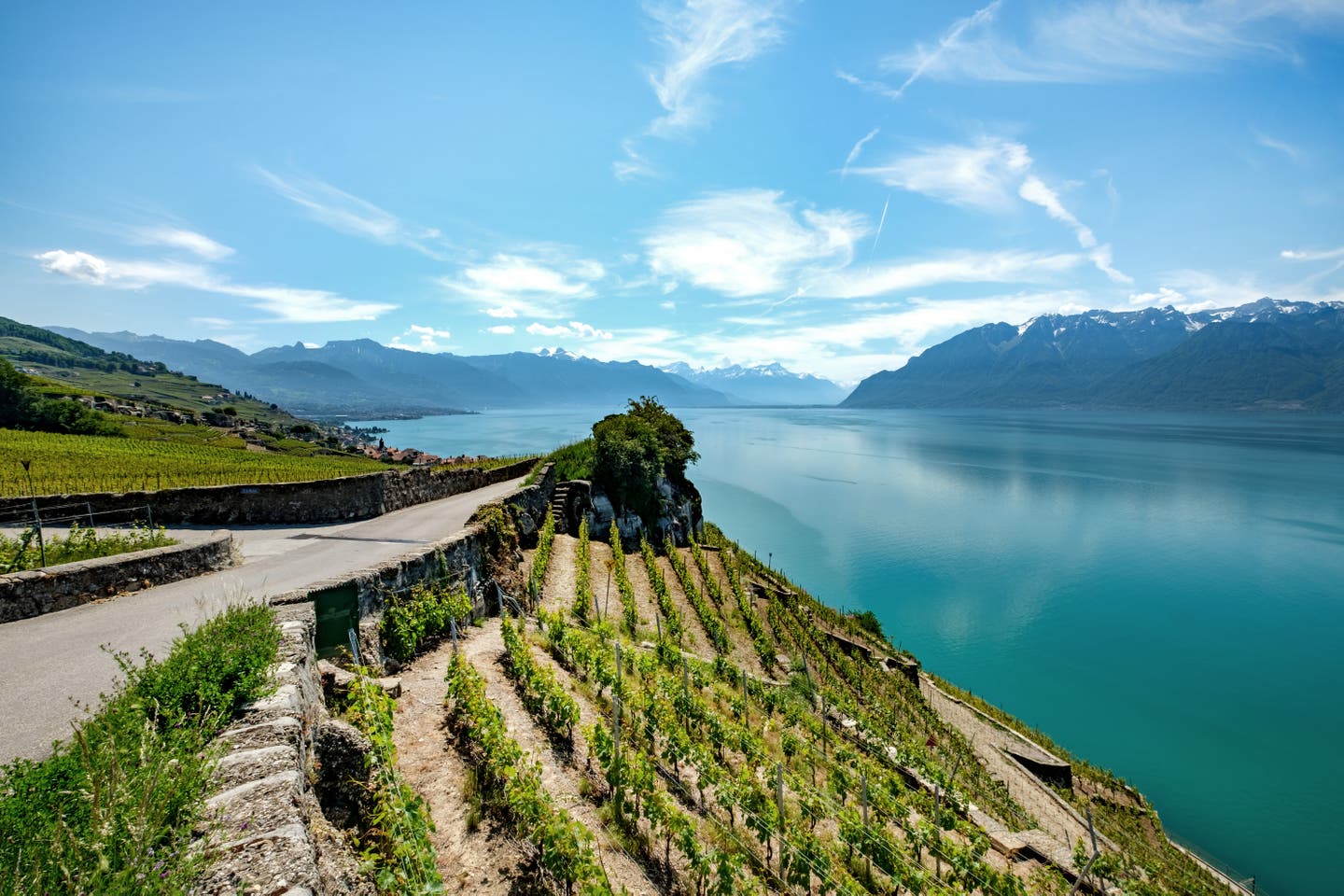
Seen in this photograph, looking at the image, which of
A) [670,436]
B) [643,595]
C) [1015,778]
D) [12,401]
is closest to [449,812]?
[643,595]

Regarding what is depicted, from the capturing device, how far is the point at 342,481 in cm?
2133

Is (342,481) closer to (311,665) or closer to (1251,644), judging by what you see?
(311,665)

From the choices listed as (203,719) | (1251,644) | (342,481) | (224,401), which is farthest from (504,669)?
(224,401)

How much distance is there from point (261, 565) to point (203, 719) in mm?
10927

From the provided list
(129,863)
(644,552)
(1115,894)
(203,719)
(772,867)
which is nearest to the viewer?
(129,863)

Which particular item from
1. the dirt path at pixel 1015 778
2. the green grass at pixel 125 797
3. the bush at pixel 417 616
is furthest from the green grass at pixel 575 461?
the green grass at pixel 125 797

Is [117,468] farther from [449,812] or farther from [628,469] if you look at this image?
[449,812]

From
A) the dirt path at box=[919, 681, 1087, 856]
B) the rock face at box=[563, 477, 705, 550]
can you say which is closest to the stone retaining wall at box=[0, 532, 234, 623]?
the rock face at box=[563, 477, 705, 550]

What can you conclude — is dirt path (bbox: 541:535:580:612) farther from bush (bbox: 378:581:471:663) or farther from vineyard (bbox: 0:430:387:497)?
vineyard (bbox: 0:430:387:497)

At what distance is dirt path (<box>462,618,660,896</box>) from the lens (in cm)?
782

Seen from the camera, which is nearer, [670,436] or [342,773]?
[342,773]

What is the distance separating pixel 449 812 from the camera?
25.1 feet

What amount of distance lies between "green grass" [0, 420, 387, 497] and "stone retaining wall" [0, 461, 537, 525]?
1.18 m

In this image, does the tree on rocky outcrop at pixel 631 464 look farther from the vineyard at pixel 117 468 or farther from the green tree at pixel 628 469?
the vineyard at pixel 117 468
